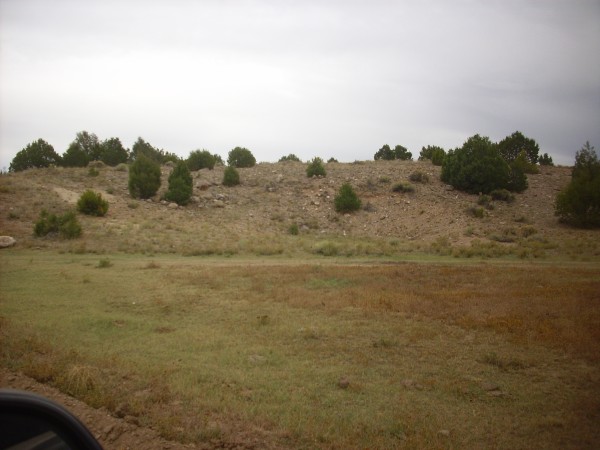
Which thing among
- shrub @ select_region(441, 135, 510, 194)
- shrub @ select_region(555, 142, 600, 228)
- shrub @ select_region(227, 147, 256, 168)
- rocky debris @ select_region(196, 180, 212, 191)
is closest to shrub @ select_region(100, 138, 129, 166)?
shrub @ select_region(227, 147, 256, 168)

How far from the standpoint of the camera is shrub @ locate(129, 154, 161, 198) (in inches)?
1679

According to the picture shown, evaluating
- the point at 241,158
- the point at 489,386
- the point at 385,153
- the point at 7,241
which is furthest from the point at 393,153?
the point at 489,386

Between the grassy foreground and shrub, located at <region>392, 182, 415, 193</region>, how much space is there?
1234 inches

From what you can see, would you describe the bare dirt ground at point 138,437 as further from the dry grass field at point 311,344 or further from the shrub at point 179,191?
the shrub at point 179,191

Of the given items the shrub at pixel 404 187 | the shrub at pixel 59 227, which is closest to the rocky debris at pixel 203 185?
the shrub at pixel 59 227

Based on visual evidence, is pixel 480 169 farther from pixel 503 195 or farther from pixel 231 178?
pixel 231 178

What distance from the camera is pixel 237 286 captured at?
16375 mm

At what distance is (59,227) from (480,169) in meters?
41.8

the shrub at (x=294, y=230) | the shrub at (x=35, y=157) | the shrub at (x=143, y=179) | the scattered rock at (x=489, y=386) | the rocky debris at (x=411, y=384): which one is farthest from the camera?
the shrub at (x=35, y=157)

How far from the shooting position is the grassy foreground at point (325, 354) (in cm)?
648

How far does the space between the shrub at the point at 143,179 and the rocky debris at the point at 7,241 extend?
17.1m

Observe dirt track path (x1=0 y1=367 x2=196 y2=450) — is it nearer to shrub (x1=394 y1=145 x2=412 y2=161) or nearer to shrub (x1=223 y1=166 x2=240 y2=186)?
shrub (x1=223 y1=166 x2=240 y2=186)

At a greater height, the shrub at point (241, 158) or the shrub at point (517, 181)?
the shrub at point (241, 158)

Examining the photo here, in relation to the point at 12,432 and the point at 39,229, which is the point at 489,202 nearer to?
the point at 39,229
